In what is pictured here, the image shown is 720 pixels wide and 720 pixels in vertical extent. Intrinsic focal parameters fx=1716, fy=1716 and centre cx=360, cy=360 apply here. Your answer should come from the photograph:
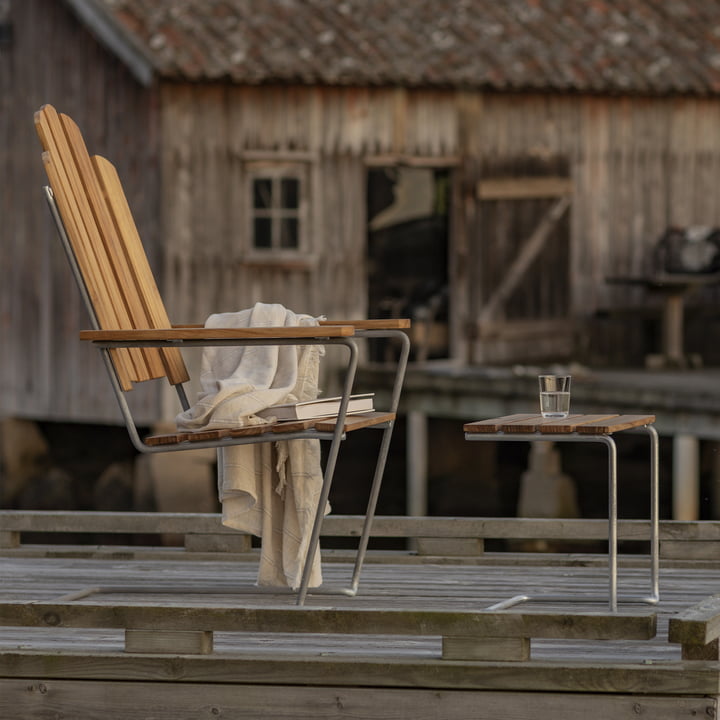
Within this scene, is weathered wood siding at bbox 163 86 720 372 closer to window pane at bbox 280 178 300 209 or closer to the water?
window pane at bbox 280 178 300 209

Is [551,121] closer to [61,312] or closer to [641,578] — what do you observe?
[61,312]

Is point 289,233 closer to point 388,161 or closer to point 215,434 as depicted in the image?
point 388,161

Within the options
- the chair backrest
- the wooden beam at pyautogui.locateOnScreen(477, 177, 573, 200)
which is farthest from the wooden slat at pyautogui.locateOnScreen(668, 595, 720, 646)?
the wooden beam at pyautogui.locateOnScreen(477, 177, 573, 200)

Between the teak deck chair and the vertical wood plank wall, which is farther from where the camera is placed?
the vertical wood plank wall

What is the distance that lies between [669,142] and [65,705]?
1265 cm

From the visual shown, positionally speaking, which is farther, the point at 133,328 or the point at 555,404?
the point at 133,328

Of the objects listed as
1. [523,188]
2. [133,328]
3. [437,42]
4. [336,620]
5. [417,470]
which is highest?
[437,42]

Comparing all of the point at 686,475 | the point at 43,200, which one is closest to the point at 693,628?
the point at 686,475

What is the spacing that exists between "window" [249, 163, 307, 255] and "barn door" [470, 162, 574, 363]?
5.45ft

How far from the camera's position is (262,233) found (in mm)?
15047

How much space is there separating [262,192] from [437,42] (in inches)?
80.3

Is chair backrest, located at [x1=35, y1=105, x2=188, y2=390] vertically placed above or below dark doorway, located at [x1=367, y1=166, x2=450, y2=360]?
below

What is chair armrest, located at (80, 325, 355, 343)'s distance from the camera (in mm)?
4449

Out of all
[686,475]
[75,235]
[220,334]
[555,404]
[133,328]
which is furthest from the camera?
[686,475]
